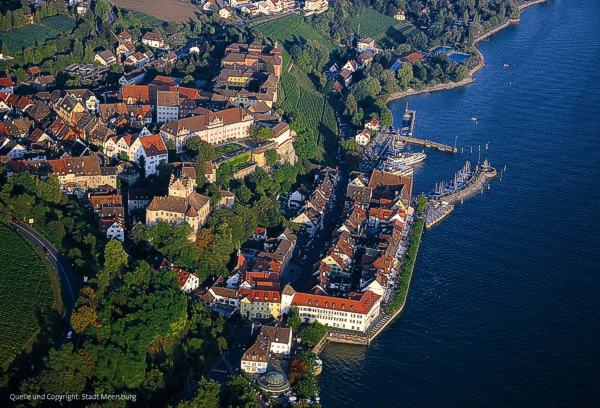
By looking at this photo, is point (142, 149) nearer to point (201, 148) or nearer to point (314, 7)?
point (201, 148)

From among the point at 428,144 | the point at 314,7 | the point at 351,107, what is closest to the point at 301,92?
the point at 351,107

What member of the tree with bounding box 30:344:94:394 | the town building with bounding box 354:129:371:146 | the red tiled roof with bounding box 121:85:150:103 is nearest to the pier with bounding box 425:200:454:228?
the town building with bounding box 354:129:371:146

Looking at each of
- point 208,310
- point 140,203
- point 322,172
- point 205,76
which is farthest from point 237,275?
point 205,76

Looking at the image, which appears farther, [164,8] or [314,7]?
[314,7]

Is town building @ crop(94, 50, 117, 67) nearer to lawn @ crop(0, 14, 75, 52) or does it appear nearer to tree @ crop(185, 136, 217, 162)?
lawn @ crop(0, 14, 75, 52)

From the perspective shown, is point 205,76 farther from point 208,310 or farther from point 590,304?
point 590,304

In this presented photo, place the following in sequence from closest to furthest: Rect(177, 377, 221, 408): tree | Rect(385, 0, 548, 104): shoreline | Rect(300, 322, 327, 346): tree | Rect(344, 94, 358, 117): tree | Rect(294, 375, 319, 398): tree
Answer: Rect(177, 377, 221, 408): tree
Rect(294, 375, 319, 398): tree
Rect(300, 322, 327, 346): tree
Rect(344, 94, 358, 117): tree
Rect(385, 0, 548, 104): shoreline
